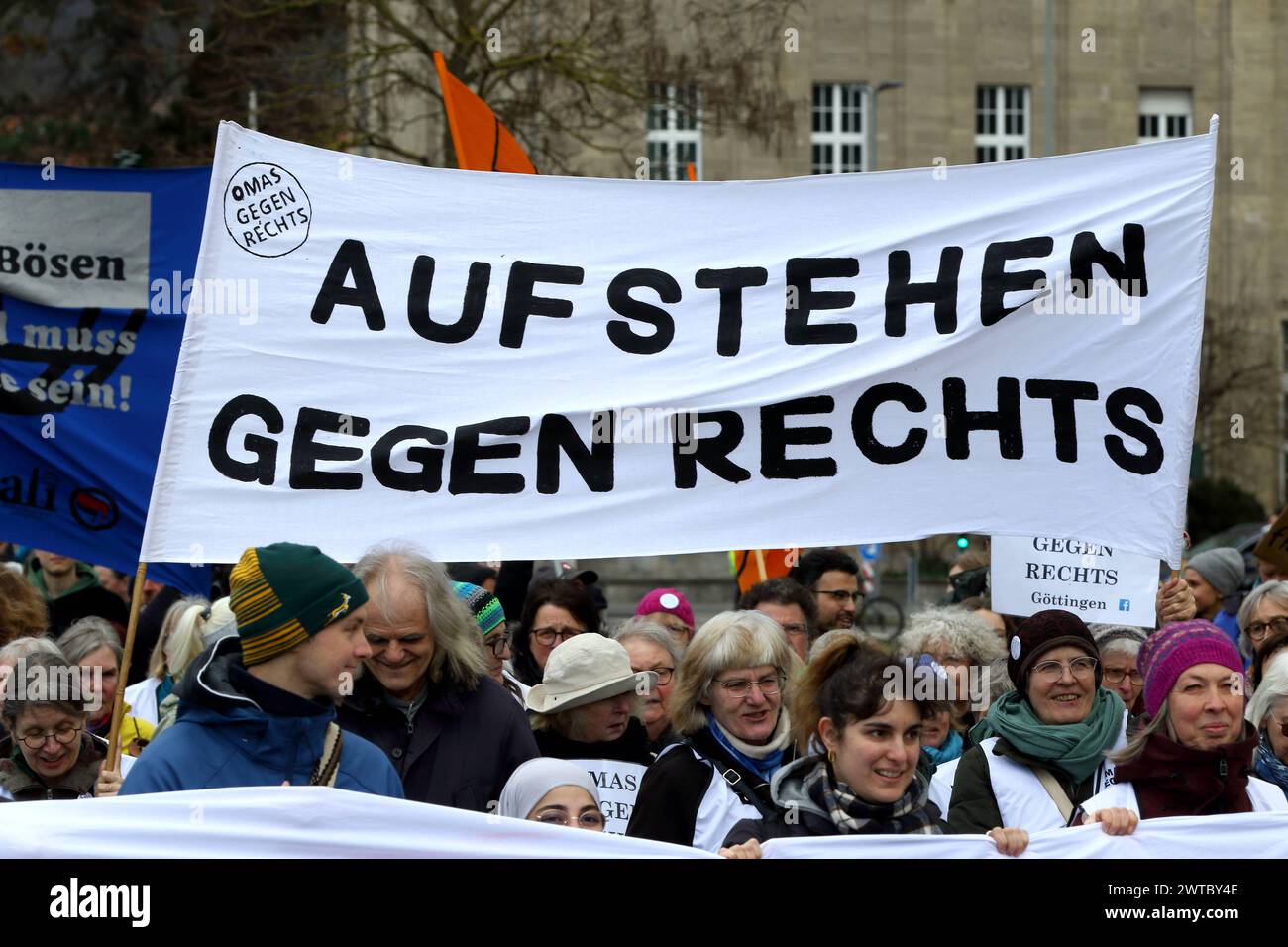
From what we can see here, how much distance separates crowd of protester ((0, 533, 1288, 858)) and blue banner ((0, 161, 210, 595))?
0.61 metres

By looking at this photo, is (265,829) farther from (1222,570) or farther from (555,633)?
(1222,570)

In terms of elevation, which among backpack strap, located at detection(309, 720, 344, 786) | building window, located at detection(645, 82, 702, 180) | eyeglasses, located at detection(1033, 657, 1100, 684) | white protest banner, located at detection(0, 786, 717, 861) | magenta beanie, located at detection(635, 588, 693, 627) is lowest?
white protest banner, located at detection(0, 786, 717, 861)

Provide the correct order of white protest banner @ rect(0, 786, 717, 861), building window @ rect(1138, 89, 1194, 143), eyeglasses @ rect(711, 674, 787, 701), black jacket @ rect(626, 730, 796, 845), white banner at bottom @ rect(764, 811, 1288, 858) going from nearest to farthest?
white protest banner @ rect(0, 786, 717, 861) → white banner at bottom @ rect(764, 811, 1288, 858) → black jacket @ rect(626, 730, 796, 845) → eyeglasses @ rect(711, 674, 787, 701) → building window @ rect(1138, 89, 1194, 143)

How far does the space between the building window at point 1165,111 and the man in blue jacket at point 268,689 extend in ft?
117

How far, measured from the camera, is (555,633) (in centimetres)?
663

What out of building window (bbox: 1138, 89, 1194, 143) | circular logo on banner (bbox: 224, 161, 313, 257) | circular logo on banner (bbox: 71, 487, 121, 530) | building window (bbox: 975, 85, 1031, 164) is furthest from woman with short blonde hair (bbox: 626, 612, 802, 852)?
building window (bbox: 1138, 89, 1194, 143)

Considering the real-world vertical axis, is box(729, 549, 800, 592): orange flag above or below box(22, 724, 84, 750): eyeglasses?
above

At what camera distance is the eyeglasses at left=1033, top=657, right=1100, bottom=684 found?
4.97m

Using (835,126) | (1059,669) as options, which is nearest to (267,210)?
(1059,669)

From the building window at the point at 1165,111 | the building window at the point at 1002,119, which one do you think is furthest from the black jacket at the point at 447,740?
the building window at the point at 1165,111

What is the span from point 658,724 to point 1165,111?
3414 centimetres

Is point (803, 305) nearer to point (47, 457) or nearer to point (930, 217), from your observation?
point (930, 217)

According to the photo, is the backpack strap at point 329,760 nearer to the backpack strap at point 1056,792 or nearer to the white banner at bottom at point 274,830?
the white banner at bottom at point 274,830

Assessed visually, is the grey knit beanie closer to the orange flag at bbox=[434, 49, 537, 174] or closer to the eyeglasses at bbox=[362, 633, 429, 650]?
the orange flag at bbox=[434, 49, 537, 174]
